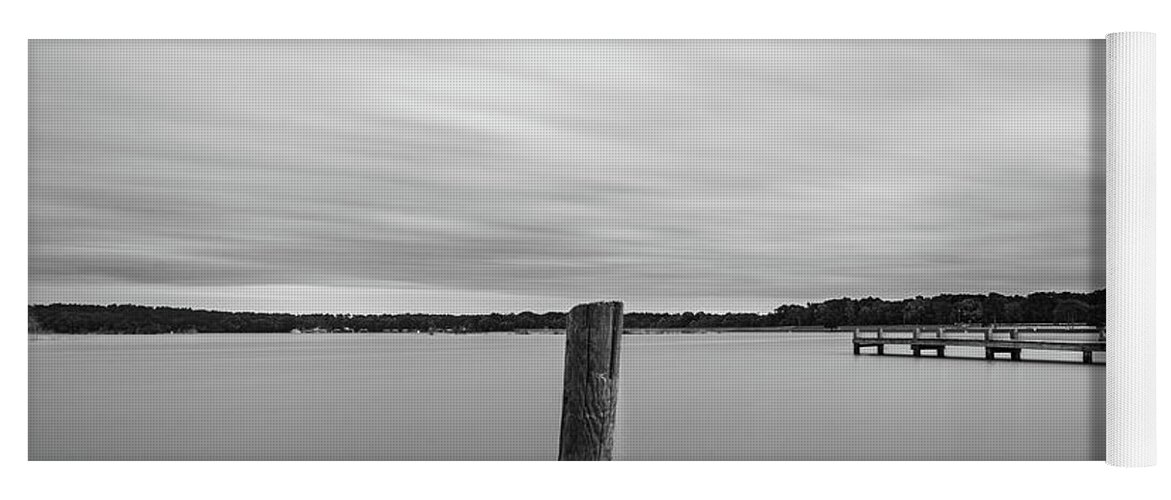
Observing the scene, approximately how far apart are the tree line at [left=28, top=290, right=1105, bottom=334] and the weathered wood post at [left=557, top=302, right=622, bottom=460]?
2.43 meters

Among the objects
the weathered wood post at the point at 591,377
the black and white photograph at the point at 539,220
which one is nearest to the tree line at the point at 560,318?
the black and white photograph at the point at 539,220

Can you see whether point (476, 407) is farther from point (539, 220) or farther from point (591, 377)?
point (591, 377)

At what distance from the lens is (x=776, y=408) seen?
6230mm

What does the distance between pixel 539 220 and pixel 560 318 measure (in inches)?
27.6

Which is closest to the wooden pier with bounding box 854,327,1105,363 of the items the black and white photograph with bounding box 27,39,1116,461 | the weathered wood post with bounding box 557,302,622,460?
the black and white photograph with bounding box 27,39,1116,461

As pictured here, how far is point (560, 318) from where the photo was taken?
20.1ft

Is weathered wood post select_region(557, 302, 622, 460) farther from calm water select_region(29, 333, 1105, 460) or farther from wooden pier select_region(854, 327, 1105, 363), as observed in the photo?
wooden pier select_region(854, 327, 1105, 363)

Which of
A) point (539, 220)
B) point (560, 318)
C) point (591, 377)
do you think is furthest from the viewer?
point (560, 318)

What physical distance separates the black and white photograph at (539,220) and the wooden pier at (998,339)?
7cm

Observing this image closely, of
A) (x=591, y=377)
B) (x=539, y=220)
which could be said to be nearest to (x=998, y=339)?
(x=539, y=220)

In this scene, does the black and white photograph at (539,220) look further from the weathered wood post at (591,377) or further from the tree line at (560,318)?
the weathered wood post at (591,377)

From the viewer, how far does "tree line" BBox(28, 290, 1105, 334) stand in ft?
16.9
